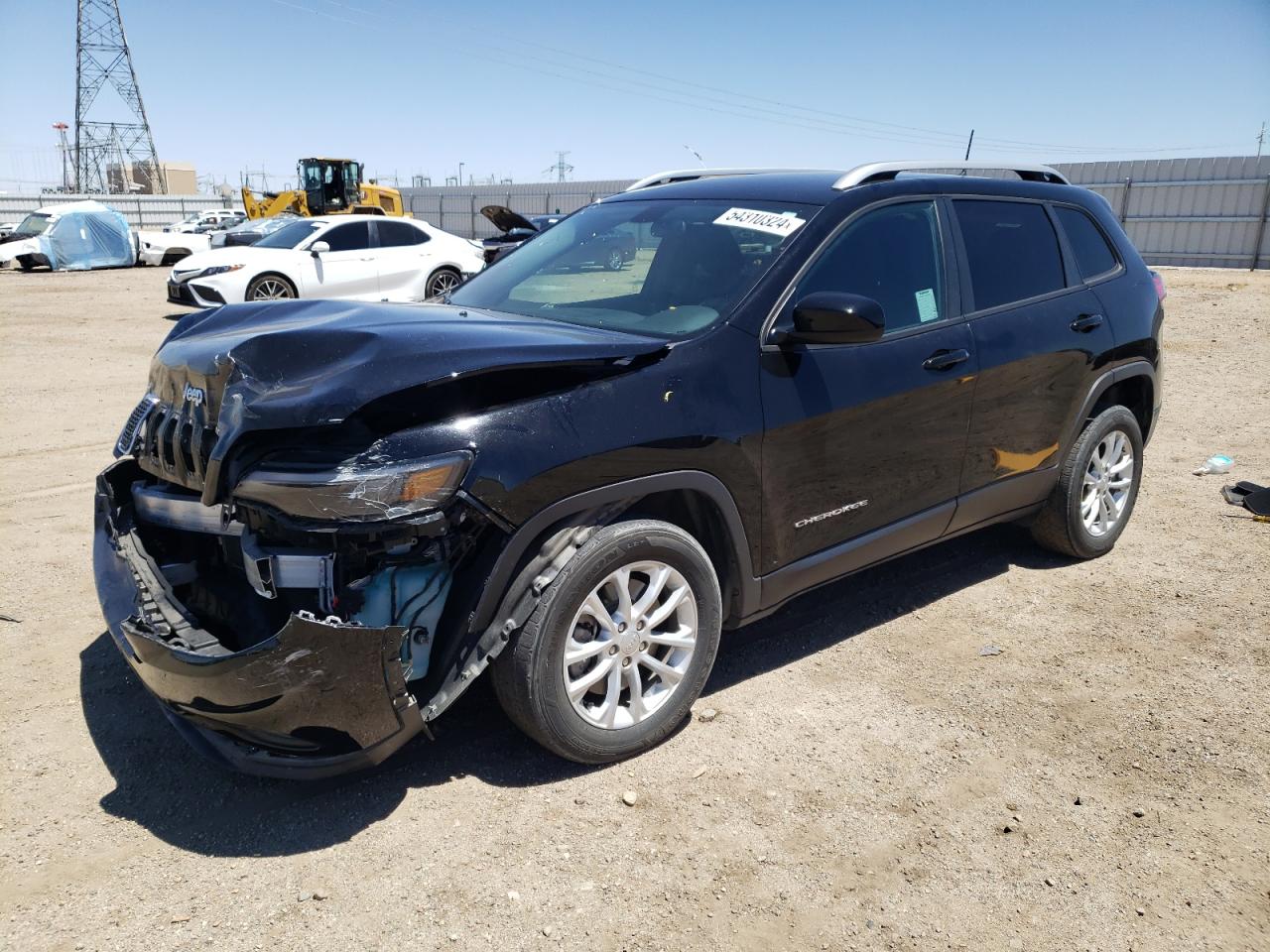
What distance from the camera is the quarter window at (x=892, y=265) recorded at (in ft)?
11.8

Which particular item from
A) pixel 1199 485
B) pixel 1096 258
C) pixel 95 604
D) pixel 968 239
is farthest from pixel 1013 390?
pixel 95 604

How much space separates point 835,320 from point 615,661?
4.46 feet

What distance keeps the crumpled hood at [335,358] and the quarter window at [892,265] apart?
2.87 ft

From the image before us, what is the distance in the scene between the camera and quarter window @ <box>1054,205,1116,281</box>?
4.77 m

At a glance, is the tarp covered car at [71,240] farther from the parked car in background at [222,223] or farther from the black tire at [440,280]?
the black tire at [440,280]

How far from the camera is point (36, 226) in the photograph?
26234 mm

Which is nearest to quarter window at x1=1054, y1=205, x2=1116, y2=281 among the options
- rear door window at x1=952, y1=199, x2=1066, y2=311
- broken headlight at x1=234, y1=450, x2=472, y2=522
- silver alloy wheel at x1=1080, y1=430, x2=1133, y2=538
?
rear door window at x1=952, y1=199, x2=1066, y2=311

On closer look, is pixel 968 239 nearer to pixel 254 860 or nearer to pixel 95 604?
pixel 254 860

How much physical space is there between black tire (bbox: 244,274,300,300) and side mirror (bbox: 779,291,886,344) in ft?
39.7

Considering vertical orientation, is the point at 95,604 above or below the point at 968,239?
below

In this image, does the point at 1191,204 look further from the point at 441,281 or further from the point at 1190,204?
the point at 441,281

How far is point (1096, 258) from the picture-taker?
4.88m

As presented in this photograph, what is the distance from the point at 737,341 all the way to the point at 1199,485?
188 inches

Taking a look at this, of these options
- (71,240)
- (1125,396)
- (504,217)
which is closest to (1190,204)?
(504,217)
